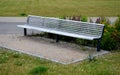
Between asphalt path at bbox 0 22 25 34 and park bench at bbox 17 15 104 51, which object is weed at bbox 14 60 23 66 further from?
asphalt path at bbox 0 22 25 34

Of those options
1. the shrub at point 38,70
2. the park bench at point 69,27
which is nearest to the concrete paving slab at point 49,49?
the park bench at point 69,27

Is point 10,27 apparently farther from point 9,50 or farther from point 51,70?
point 51,70

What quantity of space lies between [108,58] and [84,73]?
2.03m

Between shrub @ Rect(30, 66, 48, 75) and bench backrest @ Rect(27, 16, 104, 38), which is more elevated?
shrub @ Rect(30, 66, 48, 75)

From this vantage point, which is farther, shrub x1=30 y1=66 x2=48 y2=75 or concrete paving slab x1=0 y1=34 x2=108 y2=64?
concrete paving slab x1=0 y1=34 x2=108 y2=64

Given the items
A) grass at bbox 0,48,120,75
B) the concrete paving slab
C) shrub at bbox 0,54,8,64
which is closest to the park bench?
the concrete paving slab

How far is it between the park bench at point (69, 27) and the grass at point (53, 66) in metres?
1.08

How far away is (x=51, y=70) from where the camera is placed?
7.86 m

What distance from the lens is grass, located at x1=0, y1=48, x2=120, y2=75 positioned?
7629 millimetres

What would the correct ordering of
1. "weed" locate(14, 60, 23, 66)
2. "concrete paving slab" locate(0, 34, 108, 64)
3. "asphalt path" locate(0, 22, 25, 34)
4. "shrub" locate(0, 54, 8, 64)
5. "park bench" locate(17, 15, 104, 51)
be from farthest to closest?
"asphalt path" locate(0, 22, 25, 34), "park bench" locate(17, 15, 104, 51), "concrete paving slab" locate(0, 34, 108, 64), "shrub" locate(0, 54, 8, 64), "weed" locate(14, 60, 23, 66)

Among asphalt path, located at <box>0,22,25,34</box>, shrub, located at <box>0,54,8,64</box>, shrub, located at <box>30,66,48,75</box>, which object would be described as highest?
shrub, located at <box>30,66,48,75</box>

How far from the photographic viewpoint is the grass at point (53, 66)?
7.63 m

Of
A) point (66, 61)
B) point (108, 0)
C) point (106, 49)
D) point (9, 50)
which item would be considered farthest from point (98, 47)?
point (108, 0)

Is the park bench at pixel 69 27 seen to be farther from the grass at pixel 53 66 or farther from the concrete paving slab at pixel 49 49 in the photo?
the grass at pixel 53 66
